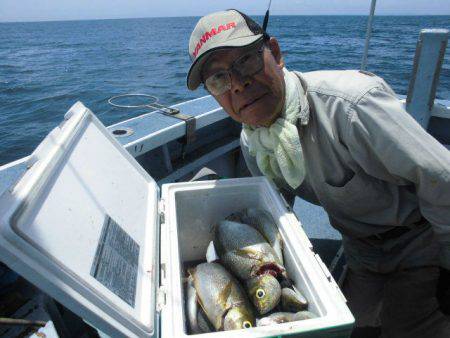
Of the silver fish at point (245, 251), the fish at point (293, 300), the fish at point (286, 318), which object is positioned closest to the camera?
the fish at point (286, 318)

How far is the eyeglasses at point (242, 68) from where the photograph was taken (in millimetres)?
1620

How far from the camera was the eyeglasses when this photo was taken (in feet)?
5.32

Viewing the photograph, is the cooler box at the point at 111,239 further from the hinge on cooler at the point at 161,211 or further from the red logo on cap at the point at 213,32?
the red logo on cap at the point at 213,32

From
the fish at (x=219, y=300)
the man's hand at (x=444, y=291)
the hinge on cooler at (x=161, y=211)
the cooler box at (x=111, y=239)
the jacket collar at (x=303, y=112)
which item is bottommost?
the man's hand at (x=444, y=291)

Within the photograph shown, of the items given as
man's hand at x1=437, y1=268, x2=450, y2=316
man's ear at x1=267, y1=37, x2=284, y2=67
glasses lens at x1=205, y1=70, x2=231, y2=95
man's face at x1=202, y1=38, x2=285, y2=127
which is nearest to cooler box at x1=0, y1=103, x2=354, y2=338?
man's face at x1=202, y1=38, x2=285, y2=127

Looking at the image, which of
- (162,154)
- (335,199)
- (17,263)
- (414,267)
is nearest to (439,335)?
(414,267)

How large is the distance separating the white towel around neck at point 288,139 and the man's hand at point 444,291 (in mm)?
912

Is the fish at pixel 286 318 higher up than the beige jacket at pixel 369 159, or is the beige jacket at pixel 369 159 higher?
the beige jacket at pixel 369 159

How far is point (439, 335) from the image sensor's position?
1.90 metres

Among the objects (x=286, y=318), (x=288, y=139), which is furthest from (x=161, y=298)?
(x=288, y=139)

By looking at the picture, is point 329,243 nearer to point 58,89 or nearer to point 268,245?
point 268,245

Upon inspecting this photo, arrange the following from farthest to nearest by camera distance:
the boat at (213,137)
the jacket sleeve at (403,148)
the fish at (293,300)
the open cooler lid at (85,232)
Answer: the boat at (213,137), the jacket sleeve at (403,148), the fish at (293,300), the open cooler lid at (85,232)

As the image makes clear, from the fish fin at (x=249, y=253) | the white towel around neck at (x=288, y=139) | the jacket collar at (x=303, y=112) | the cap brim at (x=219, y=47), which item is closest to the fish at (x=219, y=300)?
the fish fin at (x=249, y=253)

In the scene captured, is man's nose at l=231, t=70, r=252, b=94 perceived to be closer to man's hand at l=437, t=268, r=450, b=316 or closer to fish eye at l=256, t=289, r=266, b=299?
fish eye at l=256, t=289, r=266, b=299
